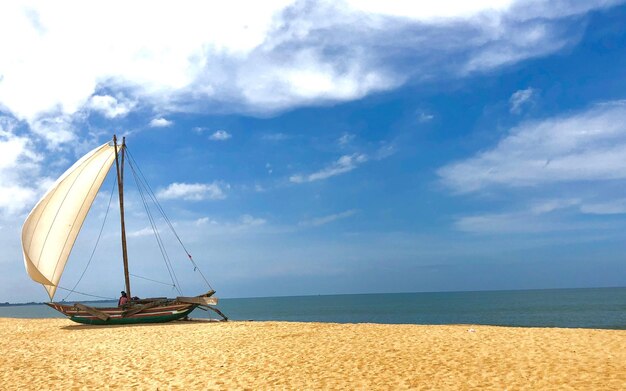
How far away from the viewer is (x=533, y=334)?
1753cm

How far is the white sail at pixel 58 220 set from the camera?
84.2 ft

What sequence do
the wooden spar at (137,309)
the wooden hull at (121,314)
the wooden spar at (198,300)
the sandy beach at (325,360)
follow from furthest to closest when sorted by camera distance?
the wooden spar at (198,300)
the wooden spar at (137,309)
the wooden hull at (121,314)
the sandy beach at (325,360)

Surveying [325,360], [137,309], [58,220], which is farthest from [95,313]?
[325,360]

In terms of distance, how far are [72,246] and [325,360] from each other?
19.8 metres

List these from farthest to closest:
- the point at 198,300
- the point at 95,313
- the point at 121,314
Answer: the point at 198,300 < the point at 121,314 < the point at 95,313

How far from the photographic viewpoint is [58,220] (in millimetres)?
26812

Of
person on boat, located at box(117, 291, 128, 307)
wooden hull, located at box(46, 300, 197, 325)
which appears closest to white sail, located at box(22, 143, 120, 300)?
wooden hull, located at box(46, 300, 197, 325)

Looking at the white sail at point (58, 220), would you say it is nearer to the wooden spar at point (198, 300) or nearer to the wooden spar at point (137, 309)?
the wooden spar at point (137, 309)

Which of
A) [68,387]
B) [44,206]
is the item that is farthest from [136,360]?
[44,206]

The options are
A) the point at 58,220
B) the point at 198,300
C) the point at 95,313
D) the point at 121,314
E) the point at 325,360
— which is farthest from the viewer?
the point at 58,220

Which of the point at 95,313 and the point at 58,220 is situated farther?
the point at 58,220

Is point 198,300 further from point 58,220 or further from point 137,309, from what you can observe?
point 58,220

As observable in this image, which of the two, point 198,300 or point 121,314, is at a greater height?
point 198,300

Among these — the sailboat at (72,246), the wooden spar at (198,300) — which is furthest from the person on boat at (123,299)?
the wooden spar at (198,300)
